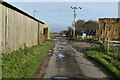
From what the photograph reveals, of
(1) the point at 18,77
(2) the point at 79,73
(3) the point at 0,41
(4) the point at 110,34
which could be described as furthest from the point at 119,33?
(1) the point at 18,77

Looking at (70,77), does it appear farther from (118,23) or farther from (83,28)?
(83,28)

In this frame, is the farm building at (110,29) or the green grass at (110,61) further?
the farm building at (110,29)

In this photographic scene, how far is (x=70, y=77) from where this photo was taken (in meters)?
8.79

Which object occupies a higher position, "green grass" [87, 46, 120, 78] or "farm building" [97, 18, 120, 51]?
"farm building" [97, 18, 120, 51]

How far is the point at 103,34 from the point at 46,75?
12.4m

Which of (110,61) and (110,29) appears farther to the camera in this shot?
(110,29)

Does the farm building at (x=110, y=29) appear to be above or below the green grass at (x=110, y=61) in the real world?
above

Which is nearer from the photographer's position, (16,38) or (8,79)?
(8,79)

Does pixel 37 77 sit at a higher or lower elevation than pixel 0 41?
lower

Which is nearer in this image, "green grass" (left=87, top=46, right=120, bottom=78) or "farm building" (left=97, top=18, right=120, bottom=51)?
"green grass" (left=87, top=46, right=120, bottom=78)

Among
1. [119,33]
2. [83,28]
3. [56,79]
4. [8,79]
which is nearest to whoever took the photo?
[8,79]

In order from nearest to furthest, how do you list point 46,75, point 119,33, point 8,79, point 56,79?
1. point 8,79
2. point 56,79
3. point 46,75
4. point 119,33

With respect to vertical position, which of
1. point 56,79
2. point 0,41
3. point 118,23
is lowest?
point 56,79

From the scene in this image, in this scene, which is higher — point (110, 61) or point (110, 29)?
point (110, 29)
